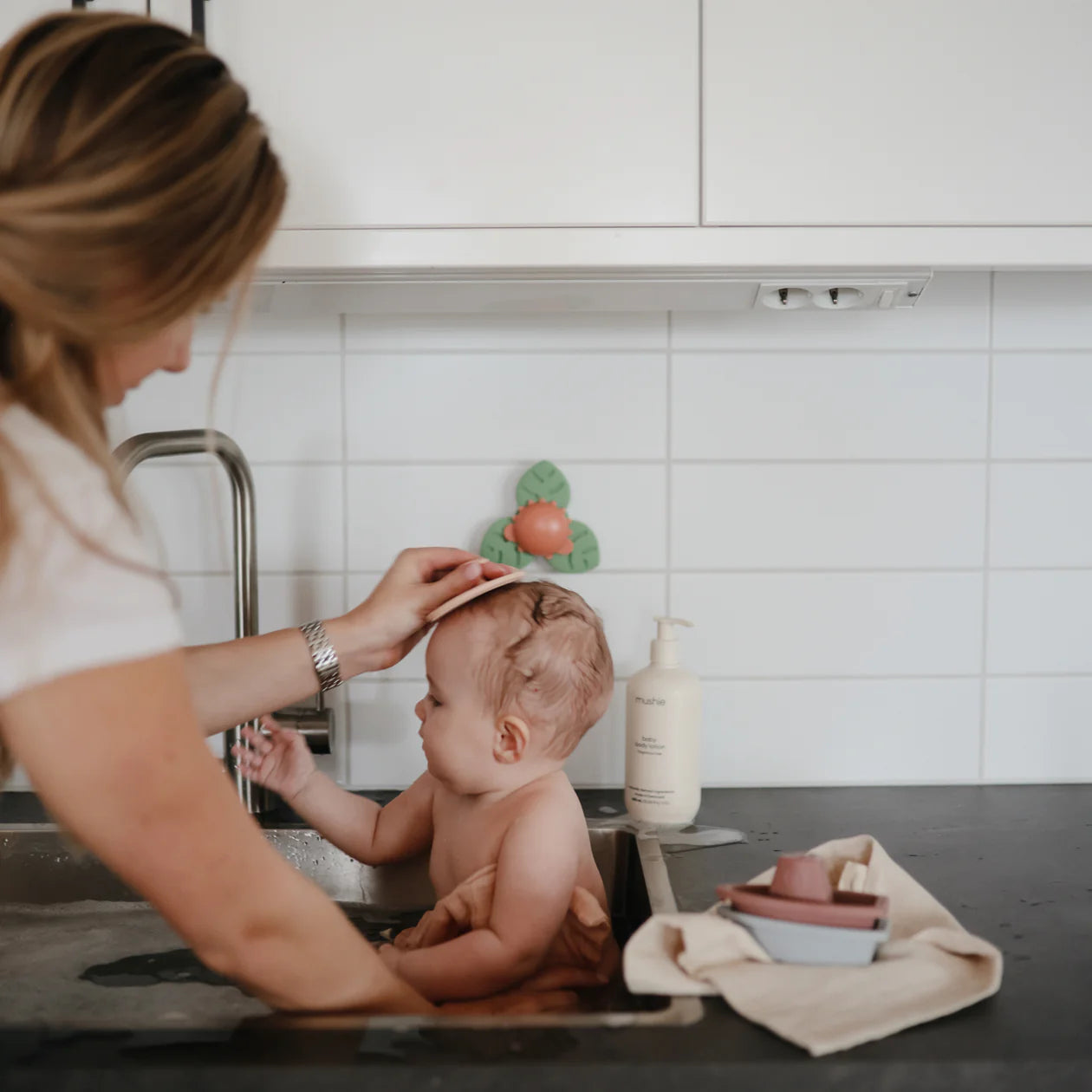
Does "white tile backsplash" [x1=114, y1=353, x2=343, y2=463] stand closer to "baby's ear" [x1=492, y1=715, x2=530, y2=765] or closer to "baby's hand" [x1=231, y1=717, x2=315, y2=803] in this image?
"baby's hand" [x1=231, y1=717, x2=315, y2=803]

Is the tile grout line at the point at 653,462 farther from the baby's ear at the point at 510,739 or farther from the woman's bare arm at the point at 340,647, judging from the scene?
the baby's ear at the point at 510,739

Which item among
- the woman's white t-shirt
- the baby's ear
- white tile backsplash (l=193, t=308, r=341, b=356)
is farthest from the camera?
white tile backsplash (l=193, t=308, r=341, b=356)

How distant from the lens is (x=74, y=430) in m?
0.67

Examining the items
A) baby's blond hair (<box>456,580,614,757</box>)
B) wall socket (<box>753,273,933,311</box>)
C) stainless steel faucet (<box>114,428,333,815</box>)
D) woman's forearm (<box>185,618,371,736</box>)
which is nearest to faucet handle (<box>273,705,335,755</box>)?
stainless steel faucet (<box>114,428,333,815</box>)

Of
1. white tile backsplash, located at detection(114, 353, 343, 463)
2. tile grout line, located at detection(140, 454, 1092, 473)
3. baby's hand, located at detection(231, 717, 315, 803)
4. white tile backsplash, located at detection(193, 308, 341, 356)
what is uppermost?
white tile backsplash, located at detection(193, 308, 341, 356)

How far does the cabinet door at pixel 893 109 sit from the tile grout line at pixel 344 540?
56 cm

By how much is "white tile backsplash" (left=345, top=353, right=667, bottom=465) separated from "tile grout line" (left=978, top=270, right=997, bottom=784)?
1.38 ft

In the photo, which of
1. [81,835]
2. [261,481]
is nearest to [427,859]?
[261,481]

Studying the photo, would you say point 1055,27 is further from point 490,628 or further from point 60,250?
point 60,250

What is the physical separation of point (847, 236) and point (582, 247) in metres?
0.26

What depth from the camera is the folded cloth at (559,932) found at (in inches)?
38.7

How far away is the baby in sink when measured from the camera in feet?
3.16

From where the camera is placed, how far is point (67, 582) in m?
0.61

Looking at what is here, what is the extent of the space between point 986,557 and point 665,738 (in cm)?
52
